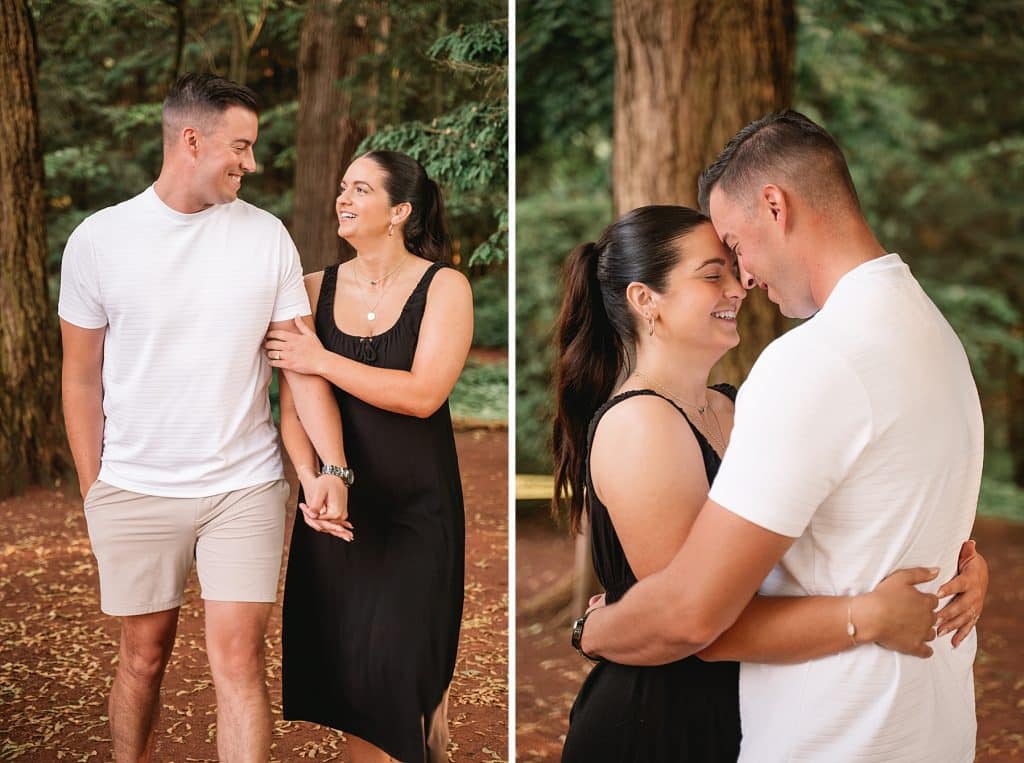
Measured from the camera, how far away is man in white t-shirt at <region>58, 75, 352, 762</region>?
2338 mm

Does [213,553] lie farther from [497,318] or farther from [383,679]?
[497,318]

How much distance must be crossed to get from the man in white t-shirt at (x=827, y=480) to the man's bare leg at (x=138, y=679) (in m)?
1.28

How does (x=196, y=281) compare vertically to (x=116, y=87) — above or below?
below

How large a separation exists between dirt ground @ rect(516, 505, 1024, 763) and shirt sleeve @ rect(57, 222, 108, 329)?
2.59m

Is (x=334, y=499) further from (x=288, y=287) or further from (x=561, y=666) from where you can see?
(x=561, y=666)

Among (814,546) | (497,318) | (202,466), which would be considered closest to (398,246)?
(202,466)

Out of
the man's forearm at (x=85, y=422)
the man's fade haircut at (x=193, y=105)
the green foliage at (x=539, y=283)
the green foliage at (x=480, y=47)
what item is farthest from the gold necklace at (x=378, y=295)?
the green foliage at (x=539, y=283)

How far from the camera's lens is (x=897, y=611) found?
1376 mm

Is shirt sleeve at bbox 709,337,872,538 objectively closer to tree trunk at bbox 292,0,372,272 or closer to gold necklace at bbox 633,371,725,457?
gold necklace at bbox 633,371,725,457

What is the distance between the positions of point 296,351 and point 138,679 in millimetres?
834

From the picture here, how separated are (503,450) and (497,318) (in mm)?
586

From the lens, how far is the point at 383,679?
2.56 m

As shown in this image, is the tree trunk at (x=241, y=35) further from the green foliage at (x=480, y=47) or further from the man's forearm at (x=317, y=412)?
the man's forearm at (x=317, y=412)

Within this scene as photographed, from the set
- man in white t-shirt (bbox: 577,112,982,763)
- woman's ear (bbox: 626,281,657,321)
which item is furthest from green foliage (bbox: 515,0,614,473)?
man in white t-shirt (bbox: 577,112,982,763)
